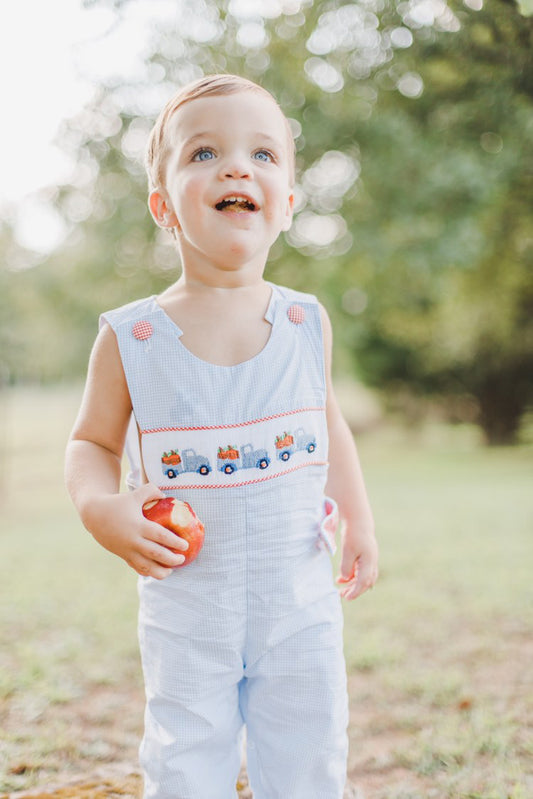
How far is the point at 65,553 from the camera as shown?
628 cm

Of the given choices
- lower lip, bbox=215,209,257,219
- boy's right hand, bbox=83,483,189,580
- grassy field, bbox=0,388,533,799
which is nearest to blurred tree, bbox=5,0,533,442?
grassy field, bbox=0,388,533,799

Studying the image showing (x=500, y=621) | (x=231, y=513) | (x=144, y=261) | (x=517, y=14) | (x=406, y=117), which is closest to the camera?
(x=231, y=513)

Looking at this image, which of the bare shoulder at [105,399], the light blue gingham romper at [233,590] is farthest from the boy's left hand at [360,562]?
the bare shoulder at [105,399]

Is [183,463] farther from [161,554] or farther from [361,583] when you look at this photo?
[361,583]

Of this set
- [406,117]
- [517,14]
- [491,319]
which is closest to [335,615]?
[517,14]

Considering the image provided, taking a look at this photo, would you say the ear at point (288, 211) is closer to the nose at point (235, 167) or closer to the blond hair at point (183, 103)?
the blond hair at point (183, 103)

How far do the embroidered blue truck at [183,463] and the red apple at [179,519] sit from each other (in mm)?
80

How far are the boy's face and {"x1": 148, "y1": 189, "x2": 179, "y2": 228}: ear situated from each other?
4 cm


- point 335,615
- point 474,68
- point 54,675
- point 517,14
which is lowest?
point 54,675

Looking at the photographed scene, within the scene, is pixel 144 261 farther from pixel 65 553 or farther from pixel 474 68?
pixel 474 68

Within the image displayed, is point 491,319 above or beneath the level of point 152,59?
beneath

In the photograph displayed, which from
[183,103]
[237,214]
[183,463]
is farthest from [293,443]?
[183,103]

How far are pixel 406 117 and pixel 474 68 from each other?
561 centimetres

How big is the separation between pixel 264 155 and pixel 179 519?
0.77m
